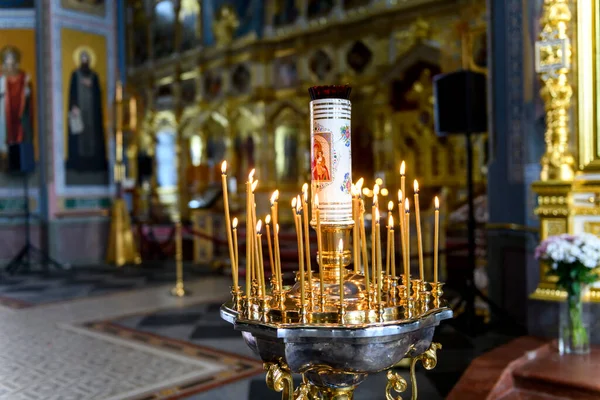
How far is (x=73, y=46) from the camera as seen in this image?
33.0 ft

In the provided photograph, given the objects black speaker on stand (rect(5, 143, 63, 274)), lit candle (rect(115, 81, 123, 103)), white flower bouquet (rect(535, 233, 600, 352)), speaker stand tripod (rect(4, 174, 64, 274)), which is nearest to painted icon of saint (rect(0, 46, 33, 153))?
black speaker on stand (rect(5, 143, 63, 274))

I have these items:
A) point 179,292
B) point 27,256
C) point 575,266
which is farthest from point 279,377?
point 27,256

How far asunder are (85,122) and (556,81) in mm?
8166

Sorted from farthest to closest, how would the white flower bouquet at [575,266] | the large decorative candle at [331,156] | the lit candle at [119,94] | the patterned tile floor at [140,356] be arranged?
1. the lit candle at [119,94]
2. the patterned tile floor at [140,356]
3. the white flower bouquet at [575,266]
4. the large decorative candle at [331,156]

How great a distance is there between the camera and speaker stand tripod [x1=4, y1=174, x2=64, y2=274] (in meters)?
9.30

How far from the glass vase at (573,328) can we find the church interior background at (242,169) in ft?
0.29

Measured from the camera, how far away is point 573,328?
11.0ft

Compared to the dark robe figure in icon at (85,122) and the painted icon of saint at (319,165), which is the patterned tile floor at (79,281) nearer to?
the dark robe figure in icon at (85,122)

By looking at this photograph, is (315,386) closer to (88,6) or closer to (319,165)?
(319,165)

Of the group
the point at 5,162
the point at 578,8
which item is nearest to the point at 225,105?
the point at 5,162

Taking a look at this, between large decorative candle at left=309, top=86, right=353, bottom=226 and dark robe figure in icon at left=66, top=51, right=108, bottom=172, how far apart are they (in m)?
8.94

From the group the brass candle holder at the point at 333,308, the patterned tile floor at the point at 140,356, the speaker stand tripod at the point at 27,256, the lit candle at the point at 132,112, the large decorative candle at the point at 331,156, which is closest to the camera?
the brass candle holder at the point at 333,308

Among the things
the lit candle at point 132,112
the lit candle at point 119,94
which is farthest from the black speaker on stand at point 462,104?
the lit candle at point 119,94

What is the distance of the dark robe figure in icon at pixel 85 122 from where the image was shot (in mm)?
10016
